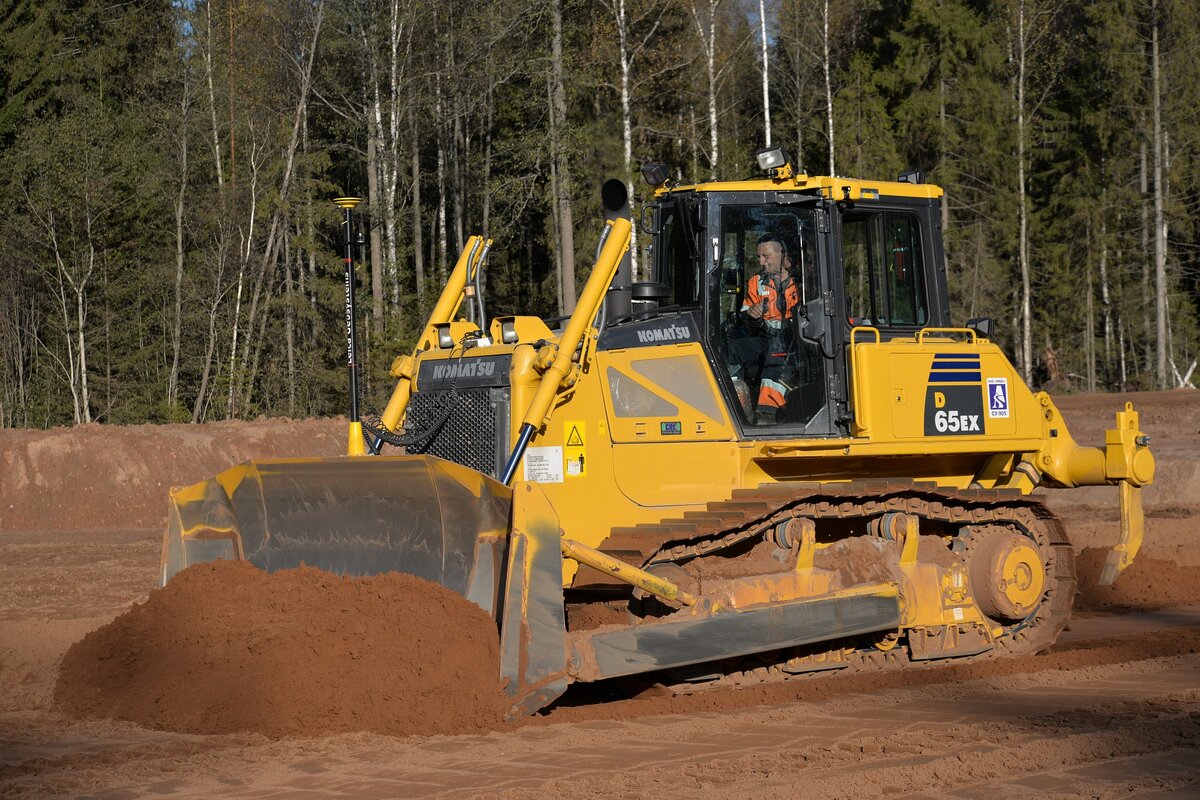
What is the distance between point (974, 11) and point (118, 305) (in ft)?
87.7

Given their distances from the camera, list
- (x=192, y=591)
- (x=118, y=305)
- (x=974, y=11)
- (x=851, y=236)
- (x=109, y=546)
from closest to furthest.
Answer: (x=192, y=591) < (x=851, y=236) < (x=109, y=546) < (x=118, y=305) < (x=974, y=11)

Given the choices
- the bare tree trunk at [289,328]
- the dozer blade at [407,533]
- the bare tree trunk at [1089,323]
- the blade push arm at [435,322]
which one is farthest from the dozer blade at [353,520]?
the bare tree trunk at [1089,323]

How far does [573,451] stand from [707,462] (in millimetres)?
814

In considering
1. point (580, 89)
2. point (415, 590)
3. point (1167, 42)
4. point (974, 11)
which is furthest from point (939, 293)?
point (974, 11)

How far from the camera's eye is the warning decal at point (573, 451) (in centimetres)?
816

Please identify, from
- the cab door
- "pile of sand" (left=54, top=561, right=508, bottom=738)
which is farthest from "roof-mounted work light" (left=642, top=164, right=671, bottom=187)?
"pile of sand" (left=54, top=561, right=508, bottom=738)

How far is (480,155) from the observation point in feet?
123

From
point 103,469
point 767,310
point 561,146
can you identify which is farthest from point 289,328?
point 767,310

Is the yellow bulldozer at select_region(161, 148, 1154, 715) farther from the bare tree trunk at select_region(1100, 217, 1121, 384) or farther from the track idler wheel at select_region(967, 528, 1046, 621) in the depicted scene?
the bare tree trunk at select_region(1100, 217, 1121, 384)

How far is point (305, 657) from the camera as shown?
7.21 metres

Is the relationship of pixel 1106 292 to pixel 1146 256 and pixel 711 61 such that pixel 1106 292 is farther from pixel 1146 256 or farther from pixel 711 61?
pixel 711 61

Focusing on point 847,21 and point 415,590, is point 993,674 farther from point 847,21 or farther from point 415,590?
point 847,21

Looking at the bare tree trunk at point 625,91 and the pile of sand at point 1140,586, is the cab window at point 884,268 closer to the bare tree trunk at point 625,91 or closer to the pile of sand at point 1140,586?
the pile of sand at point 1140,586

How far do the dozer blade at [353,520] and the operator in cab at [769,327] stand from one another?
1.90 metres
